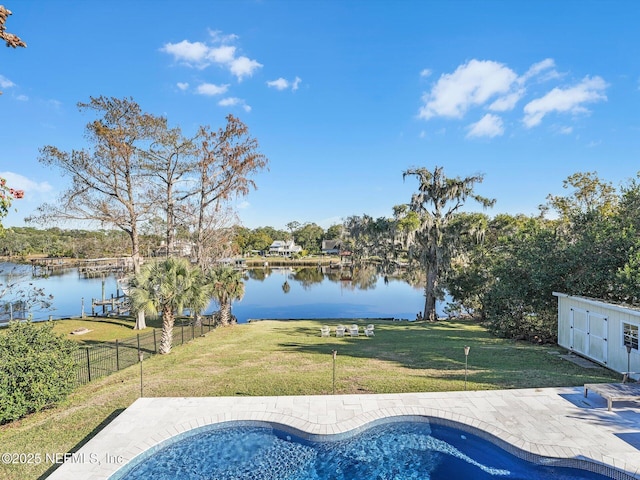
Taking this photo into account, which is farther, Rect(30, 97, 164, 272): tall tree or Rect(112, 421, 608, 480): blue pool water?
Rect(30, 97, 164, 272): tall tree

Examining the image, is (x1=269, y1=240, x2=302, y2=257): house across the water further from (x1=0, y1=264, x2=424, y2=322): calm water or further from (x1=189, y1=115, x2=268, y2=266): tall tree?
(x1=189, y1=115, x2=268, y2=266): tall tree

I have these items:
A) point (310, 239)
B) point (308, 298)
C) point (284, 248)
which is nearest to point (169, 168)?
point (308, 298)

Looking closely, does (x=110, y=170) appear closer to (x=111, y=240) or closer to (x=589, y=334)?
(x=111, y=240)

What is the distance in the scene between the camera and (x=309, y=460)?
5.41 metres

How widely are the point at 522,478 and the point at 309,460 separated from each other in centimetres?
310

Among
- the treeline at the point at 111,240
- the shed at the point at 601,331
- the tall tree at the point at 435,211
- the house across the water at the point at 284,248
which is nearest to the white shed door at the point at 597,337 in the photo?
the shed at the point at 601,331

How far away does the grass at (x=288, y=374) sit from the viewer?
20.2ft

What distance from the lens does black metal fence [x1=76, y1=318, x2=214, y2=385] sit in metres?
8.96

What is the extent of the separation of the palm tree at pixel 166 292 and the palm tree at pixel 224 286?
358 centimetres

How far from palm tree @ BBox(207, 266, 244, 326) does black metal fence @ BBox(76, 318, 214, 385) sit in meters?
1.20

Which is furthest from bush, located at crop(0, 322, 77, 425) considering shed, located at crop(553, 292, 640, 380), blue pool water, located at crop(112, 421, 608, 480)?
shed, located at crop(553, 292, 640, 380)

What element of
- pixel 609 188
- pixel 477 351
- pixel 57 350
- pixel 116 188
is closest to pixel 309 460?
pixel 57 350

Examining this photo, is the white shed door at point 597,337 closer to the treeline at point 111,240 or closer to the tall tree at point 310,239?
the treeline at point 111,240

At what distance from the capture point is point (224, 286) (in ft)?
51.9
